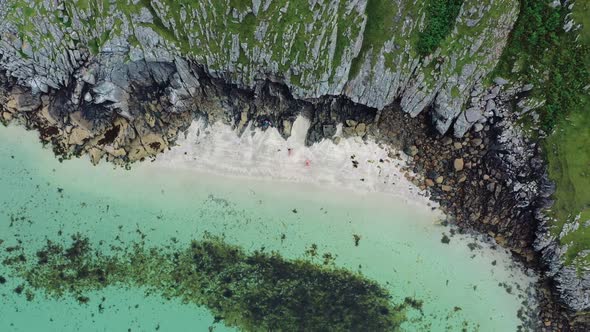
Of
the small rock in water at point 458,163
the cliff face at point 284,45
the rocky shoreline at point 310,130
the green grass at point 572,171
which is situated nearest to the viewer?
the cliff face at point 284,45

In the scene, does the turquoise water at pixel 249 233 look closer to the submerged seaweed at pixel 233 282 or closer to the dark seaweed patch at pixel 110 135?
the submerged seaweed at pixel 233 282

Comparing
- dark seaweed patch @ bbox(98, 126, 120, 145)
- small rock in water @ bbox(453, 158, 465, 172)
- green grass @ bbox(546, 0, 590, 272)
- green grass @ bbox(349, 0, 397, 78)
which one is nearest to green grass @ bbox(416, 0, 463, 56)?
green grass @ bbox(349, 0, 397, 78)

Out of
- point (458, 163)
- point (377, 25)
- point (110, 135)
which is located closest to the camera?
point (377, 25)

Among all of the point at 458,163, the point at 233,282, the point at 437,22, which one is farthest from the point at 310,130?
the point at 233,282

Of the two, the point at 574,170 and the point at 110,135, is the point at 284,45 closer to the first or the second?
the point at 110,135

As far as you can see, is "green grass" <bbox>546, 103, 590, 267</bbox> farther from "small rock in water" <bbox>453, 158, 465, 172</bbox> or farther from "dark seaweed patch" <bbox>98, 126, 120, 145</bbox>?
"dark seaweed patch" <bbox>98, 126, 120, 145</bbox>

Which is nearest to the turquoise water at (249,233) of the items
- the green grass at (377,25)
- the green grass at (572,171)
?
the green grass at (572,171)
